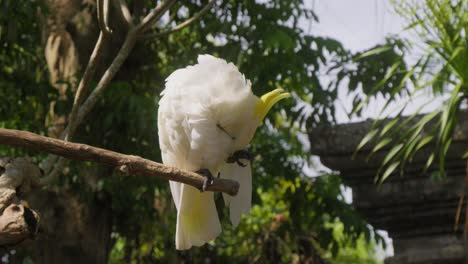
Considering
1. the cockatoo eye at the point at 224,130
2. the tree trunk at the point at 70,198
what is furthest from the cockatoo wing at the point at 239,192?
the tree trunk at the point at 70,198

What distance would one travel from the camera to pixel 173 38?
572cm

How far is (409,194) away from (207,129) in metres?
1.17

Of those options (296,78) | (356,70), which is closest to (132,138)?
(296,78)

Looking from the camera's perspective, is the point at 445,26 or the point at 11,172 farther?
the point at 445,26

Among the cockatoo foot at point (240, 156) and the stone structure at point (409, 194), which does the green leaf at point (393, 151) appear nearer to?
the stone structure at point (409, 194)

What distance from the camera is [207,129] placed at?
311 cm

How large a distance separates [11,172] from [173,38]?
3.26 metres

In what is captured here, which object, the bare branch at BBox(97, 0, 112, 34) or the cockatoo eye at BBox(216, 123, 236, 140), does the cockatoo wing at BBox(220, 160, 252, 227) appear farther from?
the bare branch at BBox(97, 0, 112, 34)

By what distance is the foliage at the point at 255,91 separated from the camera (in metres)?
4.58

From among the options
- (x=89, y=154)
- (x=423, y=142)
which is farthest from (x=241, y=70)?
(x=89, y=154)

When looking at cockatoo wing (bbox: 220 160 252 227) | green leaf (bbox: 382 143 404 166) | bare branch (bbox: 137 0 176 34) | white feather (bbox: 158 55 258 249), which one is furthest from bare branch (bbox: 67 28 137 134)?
green leaf (bbox: 382 143 404 166)

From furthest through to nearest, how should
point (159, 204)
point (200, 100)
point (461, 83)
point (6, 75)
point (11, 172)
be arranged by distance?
1. point (159, 204)
2. point (6, 75)
3. point (461, 83)
4. point (200, 100)
5. point (11, 172)

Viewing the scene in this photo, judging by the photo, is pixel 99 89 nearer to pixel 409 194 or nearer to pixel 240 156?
pixel 240 156

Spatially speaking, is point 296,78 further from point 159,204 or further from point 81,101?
point 159,204
